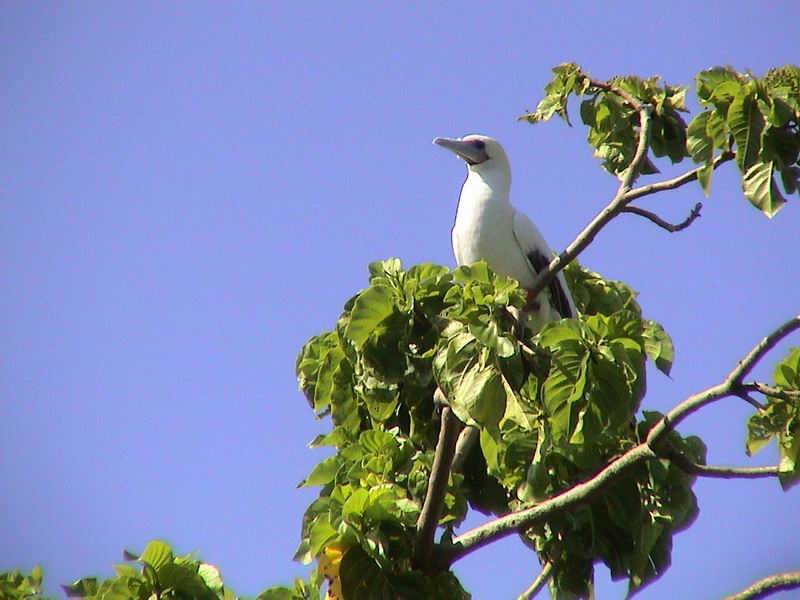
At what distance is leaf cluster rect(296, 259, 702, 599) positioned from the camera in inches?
208

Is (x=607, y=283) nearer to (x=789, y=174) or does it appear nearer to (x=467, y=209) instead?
(x=467, y=209)

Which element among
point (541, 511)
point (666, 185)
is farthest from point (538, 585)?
point (666, 185)

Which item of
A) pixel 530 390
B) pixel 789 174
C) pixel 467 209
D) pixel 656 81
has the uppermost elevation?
pixel 467 209

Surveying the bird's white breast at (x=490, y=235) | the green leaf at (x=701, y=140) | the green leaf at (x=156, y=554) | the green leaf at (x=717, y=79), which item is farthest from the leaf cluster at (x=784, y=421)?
the green leaf at (x=156, y=554)

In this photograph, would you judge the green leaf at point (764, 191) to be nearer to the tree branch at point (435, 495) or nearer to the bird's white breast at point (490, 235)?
the tree branch at point (435, 495)

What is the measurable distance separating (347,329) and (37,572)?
9.04ft

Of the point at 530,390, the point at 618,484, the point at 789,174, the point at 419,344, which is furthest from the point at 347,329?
the point at 789,174

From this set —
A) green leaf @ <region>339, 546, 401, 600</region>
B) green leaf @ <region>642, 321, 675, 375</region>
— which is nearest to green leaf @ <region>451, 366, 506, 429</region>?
green leaf @ <region>642, 321, 675, 375</region>

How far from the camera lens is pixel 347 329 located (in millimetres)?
6184

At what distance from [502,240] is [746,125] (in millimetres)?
2779

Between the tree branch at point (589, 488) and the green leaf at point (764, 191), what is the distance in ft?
3.10

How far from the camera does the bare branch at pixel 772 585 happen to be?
5.16 m

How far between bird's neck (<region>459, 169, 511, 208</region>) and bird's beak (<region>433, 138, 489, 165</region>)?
3.9 inches

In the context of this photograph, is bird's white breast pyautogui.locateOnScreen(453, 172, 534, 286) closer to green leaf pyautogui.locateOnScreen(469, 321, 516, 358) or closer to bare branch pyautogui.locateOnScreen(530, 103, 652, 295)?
bare branch pyautogui.locateOnScreen(530, 103, 652, 295)
